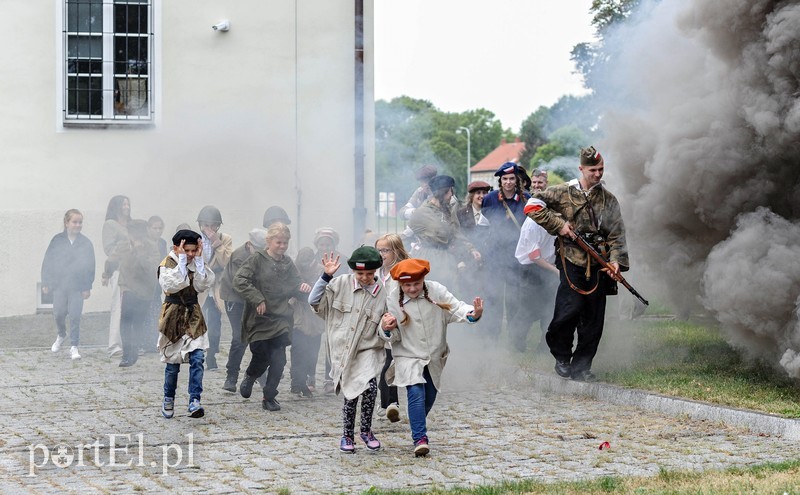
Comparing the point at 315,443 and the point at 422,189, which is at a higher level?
the point at 422,189

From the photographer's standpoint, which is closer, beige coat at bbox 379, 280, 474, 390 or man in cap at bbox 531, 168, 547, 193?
beige coat at bbox 379, 280, 474, 390

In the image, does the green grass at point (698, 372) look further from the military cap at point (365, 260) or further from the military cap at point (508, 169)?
the military cap at point (365, 260)

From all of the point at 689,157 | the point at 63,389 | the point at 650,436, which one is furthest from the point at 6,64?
the point at 650,436

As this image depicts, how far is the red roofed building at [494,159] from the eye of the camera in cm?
7569

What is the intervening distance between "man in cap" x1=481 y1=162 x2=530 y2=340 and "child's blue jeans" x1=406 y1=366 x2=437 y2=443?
417cm

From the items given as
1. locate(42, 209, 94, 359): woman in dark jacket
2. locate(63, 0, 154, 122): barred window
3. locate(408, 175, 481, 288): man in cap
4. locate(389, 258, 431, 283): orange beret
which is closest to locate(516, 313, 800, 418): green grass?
locate(408, 175, 481, 288): man in cap

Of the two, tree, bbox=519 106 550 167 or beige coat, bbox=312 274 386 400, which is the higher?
tree, bbox=519 106 550 167

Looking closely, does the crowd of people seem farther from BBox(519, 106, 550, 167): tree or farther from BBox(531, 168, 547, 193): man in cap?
BBox(519, 106, 550, 167): tree

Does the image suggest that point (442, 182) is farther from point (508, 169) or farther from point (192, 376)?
point (192, 376)

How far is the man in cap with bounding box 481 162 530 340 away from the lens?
12.4 meters

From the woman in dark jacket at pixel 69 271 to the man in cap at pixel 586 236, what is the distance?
19.0 ft

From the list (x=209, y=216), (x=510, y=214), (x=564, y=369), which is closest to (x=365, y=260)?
(x=564, y=369)

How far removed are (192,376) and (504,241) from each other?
4.10 metres

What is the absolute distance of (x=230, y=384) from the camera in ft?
36.1
